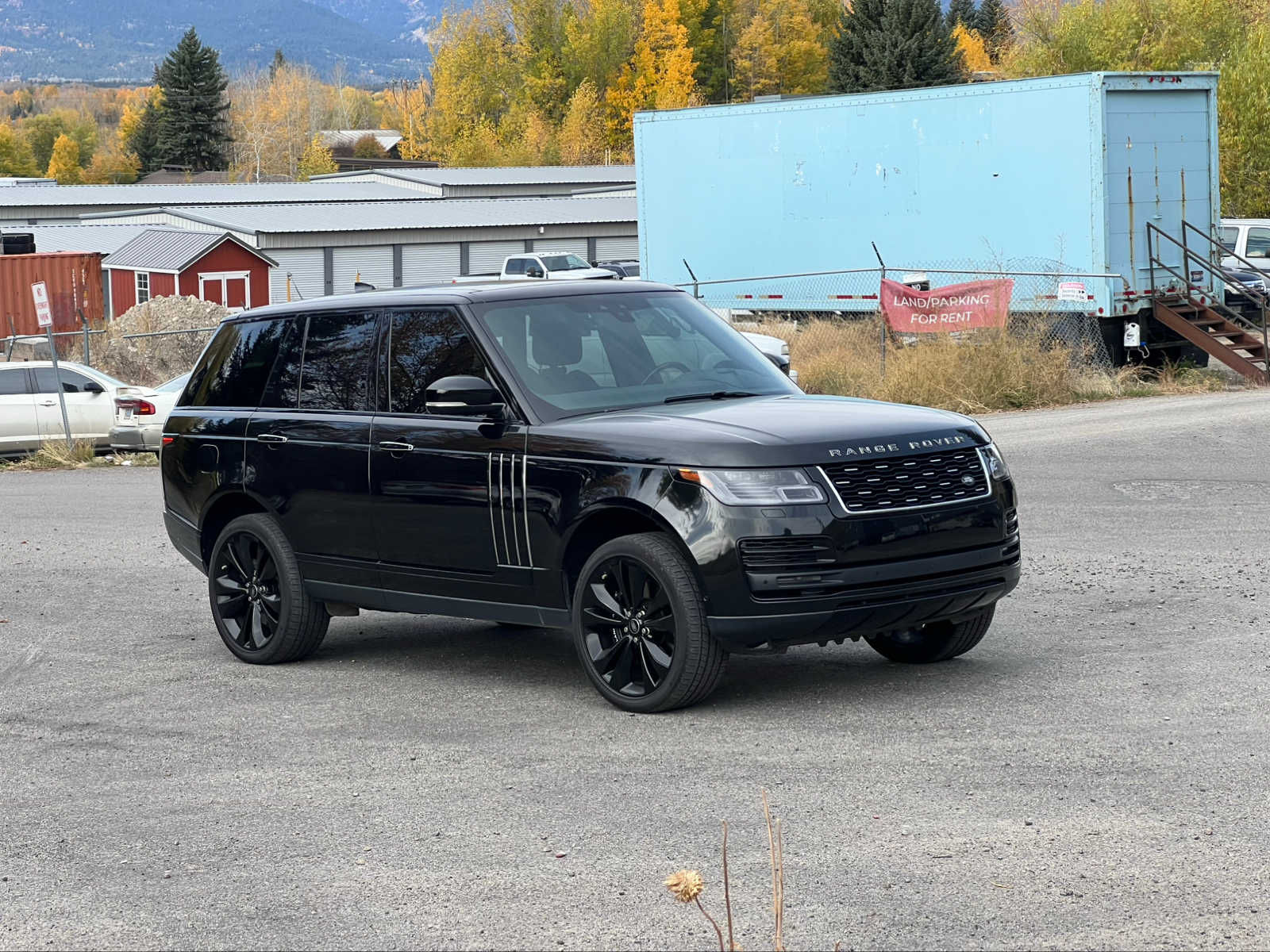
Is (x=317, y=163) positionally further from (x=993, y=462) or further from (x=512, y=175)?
(x=993, y=462)

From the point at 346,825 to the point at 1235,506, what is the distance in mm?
9307

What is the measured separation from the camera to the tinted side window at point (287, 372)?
8.79 metres

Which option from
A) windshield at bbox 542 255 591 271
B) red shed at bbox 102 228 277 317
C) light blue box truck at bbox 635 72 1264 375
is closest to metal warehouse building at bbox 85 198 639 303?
red shed at bbox 102 228 277 317

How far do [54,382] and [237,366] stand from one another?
49.1ft

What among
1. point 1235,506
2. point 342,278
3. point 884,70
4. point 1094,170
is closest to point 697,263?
point 1094,170

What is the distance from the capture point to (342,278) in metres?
64.9

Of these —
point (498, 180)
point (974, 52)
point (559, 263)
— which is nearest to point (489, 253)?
point (559, 263)

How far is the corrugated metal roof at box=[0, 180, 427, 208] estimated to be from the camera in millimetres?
77062

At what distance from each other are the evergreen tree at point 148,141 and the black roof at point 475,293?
125 meters

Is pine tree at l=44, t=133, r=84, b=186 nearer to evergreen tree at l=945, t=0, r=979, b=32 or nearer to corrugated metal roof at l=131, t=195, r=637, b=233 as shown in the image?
evergreen tree at l=945, t=0, r=979, b=32

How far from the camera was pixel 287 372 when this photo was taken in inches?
348

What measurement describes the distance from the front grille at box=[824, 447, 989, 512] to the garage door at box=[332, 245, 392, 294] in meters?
57.9

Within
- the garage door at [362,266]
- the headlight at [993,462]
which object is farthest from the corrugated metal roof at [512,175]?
the headlight at [993,462]

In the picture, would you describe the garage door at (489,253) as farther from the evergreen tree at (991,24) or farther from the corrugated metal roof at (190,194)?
the evergreen tree at (991,24)
